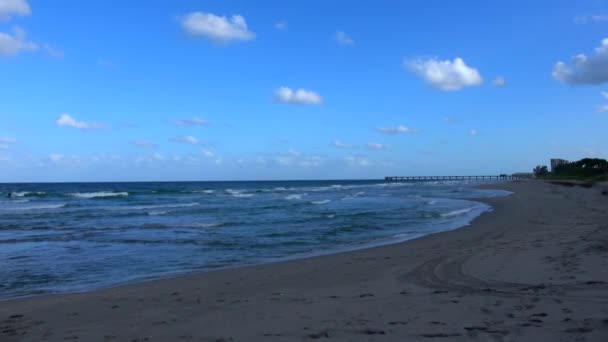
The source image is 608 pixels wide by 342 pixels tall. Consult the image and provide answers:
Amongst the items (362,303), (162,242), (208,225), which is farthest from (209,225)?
(362,303)

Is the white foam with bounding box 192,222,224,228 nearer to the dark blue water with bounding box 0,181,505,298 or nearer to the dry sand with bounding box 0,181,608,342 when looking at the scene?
the dark blue water with bounding box 0,181,505,298

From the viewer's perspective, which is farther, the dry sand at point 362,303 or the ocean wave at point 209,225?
the ocean wave at point 209,225

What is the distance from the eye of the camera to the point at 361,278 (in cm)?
921

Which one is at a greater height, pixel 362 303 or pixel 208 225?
pixel 362 303

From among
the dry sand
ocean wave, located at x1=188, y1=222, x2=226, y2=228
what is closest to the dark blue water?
ocean wave, located at x1=188, y1=222, x2=226, y2=228

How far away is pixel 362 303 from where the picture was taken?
22.3 ft

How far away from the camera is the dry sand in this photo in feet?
17.4

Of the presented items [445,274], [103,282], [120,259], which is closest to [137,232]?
[120,259]

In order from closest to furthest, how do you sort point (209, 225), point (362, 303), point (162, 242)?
1. point (362, 303)
2. point (162, 242)
3. point (209, 225)

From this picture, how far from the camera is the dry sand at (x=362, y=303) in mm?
5293

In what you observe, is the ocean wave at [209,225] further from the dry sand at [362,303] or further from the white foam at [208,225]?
the dry sand at [362,303]

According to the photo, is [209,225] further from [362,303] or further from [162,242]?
[362,303]

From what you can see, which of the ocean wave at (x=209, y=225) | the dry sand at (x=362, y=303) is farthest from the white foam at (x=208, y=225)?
the dry sand at (x=362, y=303)

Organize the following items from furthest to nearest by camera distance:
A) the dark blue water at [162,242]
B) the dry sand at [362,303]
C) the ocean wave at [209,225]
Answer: the ocean wave at [209,225] → the dark blue water at [162,242] → the dry sand at [362,303]
